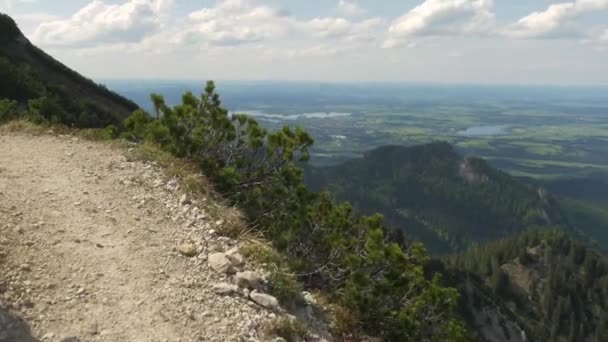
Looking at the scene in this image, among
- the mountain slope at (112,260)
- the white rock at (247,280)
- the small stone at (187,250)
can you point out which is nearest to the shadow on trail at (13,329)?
the mountain slope at (112,260)

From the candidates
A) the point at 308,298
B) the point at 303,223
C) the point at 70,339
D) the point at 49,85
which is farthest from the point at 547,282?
the point at 70,339

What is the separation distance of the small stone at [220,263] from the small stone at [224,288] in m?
0.47

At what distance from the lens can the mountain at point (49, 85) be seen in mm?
42750

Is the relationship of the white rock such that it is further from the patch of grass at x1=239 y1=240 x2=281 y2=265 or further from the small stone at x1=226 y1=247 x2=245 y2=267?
the patch of grass at x1=239 y1=240 x2=281 y2=265

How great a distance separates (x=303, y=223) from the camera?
43.7 feet

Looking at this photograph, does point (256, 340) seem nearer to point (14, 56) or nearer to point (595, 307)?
point (14, 56)

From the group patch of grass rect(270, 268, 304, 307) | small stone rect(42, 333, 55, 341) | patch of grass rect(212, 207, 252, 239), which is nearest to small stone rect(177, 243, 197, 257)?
patch of grass rect(212, 207, 252, 239)

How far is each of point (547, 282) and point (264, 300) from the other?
12448 cm

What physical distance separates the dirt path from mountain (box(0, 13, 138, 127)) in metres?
25.9

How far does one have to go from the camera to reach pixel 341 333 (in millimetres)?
9961

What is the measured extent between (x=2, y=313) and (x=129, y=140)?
10.4 m

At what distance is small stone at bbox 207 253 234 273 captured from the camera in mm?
9758

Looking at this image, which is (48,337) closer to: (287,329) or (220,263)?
(220,263)

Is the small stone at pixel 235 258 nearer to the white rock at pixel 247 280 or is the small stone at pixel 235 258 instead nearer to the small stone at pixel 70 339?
the white rock at pixel 247 280
